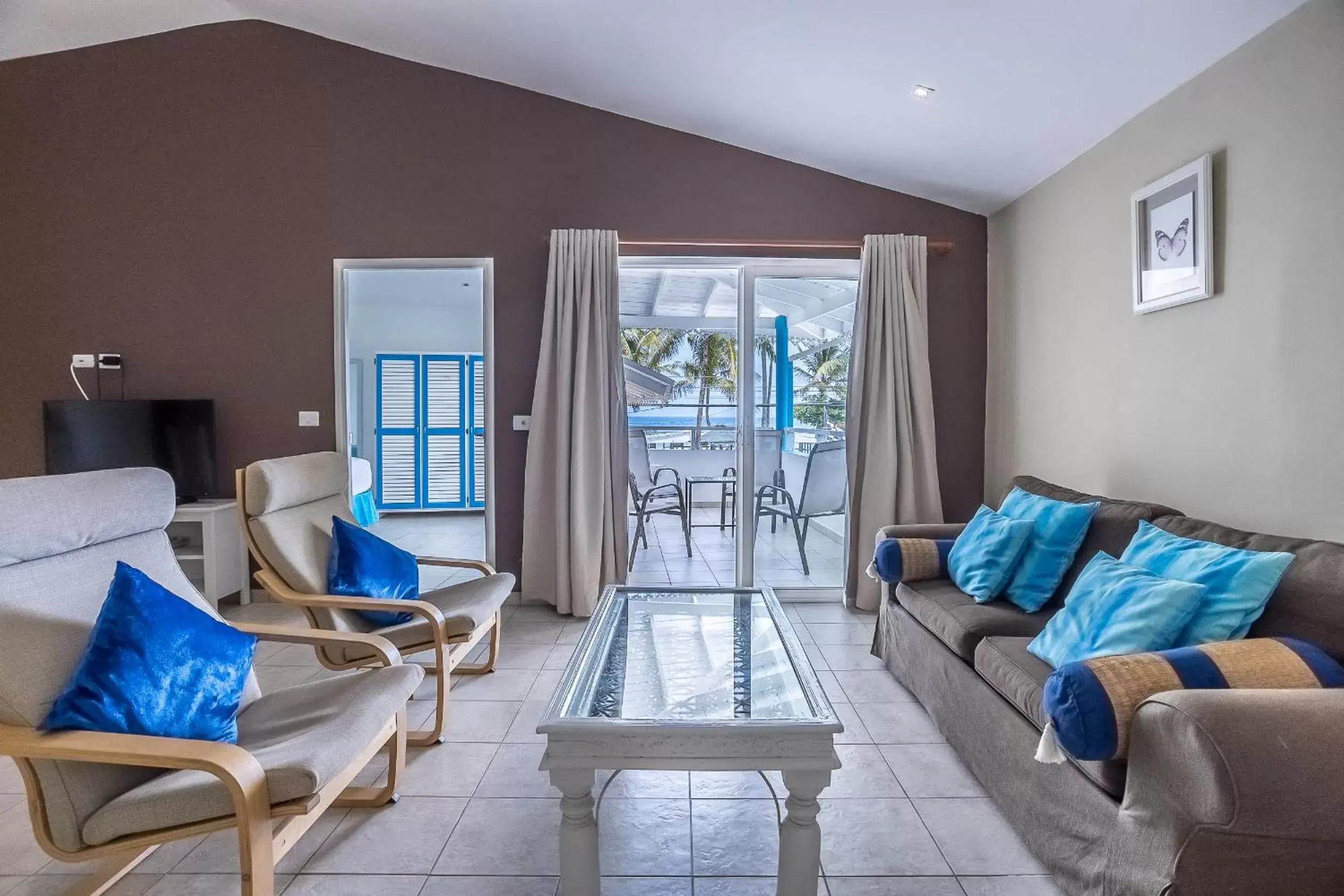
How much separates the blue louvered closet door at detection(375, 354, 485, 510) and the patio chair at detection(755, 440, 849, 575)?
12.8ft

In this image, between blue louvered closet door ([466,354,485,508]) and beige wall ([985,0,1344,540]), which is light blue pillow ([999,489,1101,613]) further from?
blue louvered closet door ([466,354,485,508])

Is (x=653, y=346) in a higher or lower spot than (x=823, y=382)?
higher

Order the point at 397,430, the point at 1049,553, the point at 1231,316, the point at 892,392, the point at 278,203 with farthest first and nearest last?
1. the point at 397,430
2. the point at 278,203
3. the point at 892,392
4. the point at 1049,553
5. the point at 1231,316

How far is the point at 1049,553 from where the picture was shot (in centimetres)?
248

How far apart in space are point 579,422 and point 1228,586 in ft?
9.49

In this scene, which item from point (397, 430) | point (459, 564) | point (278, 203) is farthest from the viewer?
point (397, 430)

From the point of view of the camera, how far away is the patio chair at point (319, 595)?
239cm

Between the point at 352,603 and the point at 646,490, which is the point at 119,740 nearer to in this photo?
the point at 352,603

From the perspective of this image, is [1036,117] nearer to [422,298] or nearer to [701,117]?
[701,117]

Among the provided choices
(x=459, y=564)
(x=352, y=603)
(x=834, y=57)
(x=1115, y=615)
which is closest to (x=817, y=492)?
(x=459, y=564)

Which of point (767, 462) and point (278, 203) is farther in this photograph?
point (767, 462)

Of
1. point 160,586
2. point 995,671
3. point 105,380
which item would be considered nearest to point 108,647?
point 160,586

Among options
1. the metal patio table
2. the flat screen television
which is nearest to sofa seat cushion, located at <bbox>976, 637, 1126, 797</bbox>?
the metal patio table

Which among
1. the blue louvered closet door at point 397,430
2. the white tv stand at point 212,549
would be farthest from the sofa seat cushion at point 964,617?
the blue louvered closet door at point 397,430
